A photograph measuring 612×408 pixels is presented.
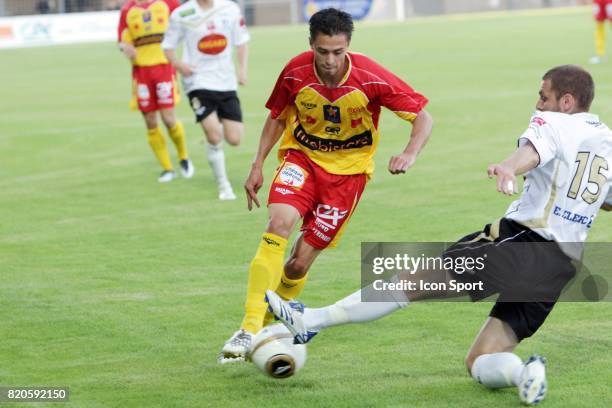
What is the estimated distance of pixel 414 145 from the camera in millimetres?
6617

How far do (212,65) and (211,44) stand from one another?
0.24 metres

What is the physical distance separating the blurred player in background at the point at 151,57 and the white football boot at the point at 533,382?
911cm

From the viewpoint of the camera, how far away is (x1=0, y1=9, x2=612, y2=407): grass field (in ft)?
20.2

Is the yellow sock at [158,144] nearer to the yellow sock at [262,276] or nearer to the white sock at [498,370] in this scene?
the yellow sock at [262,276]

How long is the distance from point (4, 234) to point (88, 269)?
2066 mm

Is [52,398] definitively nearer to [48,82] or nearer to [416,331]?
[416,331]

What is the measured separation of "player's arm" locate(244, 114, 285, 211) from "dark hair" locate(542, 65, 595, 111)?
1940 millimetres

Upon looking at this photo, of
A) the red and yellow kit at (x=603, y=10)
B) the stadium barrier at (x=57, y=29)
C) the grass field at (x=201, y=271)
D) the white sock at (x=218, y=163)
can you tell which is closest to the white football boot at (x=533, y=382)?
the grass field at (x=201, y=271)

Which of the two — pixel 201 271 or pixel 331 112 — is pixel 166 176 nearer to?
pixel 201 271

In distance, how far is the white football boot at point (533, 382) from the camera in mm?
5457

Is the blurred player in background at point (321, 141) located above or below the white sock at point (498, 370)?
above

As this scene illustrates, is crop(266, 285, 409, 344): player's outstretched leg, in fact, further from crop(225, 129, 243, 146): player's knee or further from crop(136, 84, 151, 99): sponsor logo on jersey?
crop(136, 84, 151, 99): sponsor logo on jersey

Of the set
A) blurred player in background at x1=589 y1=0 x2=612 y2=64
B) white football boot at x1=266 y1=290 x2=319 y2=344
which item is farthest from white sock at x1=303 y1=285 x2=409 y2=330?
blurred player in background at x1=589 y1=0 x2=612 y2=64

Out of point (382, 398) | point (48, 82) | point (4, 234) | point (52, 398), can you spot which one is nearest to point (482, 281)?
point (382, 398)
